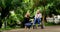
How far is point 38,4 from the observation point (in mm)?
24984

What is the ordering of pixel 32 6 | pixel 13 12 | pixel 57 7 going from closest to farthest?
pixel 13 12
pixel 32 6
pixel 57 7

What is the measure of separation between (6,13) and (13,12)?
95cm

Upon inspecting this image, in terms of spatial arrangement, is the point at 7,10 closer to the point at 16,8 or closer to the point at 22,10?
the point at 16,8

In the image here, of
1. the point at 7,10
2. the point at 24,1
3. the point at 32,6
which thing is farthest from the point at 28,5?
the point at 7,10

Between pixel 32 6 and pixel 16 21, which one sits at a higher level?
pixel 32 6

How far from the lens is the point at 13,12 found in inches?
936

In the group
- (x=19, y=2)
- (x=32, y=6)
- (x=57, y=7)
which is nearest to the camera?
(x=19, y=2)

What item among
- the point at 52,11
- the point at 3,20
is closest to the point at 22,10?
the point at 3,20

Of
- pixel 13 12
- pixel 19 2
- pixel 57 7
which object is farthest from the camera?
pixel 57 7

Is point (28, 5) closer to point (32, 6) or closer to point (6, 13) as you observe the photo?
point (32, 6)

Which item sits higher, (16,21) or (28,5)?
(28,5)

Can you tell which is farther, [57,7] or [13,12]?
[57,7]

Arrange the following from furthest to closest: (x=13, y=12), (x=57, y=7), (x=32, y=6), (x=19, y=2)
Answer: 1. (x=57, y=7)
2. (x=32, y=6)
3. (x=13, y=12)
4. (x=19, y=2)

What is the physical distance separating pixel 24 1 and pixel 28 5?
234cm
